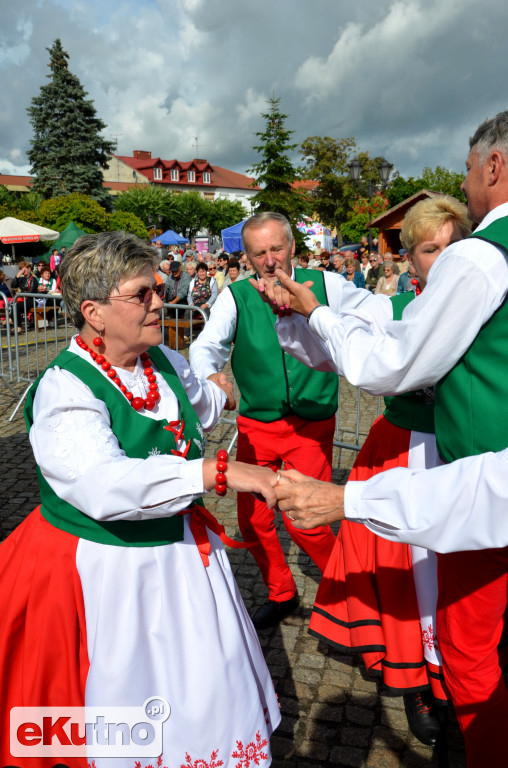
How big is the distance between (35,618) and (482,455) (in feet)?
5.04

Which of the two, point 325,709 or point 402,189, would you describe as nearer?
point 325,709

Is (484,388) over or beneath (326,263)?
beneath

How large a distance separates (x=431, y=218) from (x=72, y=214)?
3036cm

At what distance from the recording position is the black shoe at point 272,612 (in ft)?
11.1

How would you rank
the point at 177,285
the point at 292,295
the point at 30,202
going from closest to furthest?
1. the point at 292,295
2. the point at 177,285
3. the point at 30,202

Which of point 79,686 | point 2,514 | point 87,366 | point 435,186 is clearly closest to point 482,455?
point 87,366

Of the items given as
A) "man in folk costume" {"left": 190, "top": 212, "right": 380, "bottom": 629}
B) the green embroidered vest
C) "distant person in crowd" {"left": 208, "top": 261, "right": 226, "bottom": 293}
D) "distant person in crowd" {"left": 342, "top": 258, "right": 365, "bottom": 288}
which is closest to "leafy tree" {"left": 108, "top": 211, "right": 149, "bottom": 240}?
"distant person in crowd" {"left": 208, "top": 261, "right": 226, "bottom": 293}

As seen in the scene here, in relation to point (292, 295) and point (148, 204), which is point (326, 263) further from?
point (148, 204)

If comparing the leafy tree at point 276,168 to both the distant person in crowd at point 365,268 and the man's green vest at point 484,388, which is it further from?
the man's green vest at point 484,388

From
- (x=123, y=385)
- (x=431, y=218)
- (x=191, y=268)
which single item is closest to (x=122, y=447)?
(x=123, y=385)

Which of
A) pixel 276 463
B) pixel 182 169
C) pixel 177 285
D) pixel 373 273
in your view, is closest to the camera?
pixel 276 463

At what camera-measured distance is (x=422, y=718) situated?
2.62m

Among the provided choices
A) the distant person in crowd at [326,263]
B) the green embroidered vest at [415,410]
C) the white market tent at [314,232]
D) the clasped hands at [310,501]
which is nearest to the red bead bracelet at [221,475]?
the clasped hands at [310,501]

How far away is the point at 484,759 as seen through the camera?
205 centimetres
